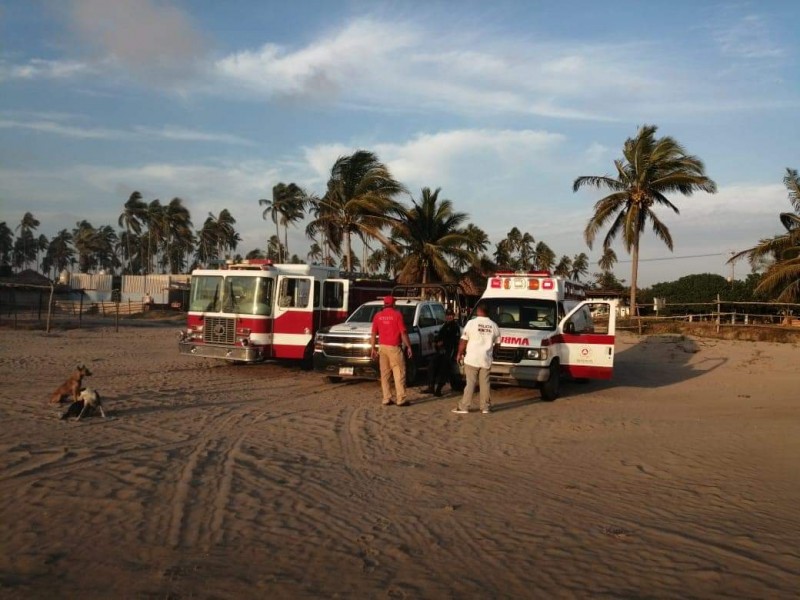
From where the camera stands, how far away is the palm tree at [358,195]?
30.4 m

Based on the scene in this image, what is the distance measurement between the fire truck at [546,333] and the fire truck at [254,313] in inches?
169

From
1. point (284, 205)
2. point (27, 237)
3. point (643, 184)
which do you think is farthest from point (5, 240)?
point (643, 184)

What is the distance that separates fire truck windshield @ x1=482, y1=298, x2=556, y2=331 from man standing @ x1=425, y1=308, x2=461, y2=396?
1058mm

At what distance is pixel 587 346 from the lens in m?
13.7

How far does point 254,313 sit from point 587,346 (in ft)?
24.6

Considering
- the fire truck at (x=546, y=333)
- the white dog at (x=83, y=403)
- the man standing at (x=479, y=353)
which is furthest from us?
the fire truck at (x=546, y=333)

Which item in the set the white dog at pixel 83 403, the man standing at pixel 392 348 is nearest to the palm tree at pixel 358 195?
the man standing at pixel 392 348

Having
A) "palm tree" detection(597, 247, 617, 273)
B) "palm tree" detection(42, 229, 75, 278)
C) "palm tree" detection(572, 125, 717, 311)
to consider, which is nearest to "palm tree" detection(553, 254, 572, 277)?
"palm tree" detection(597, 247, 617, 273)

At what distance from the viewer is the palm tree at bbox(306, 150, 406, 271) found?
30438mm

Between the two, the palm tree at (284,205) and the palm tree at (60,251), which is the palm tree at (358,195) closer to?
the palm tree at (284,205)

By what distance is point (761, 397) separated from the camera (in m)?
14.3

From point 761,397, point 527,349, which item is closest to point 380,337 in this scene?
point 527,349

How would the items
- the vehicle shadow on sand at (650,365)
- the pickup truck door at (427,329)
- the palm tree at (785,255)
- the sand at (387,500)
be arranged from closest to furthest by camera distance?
the sand at (387,500) < the pickup truck door at (427,329) < the vehicle shadow on sand at (650,365) < the palm tree at (785,255)

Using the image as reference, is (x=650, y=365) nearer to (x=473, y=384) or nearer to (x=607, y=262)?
(x=473, y=384)
